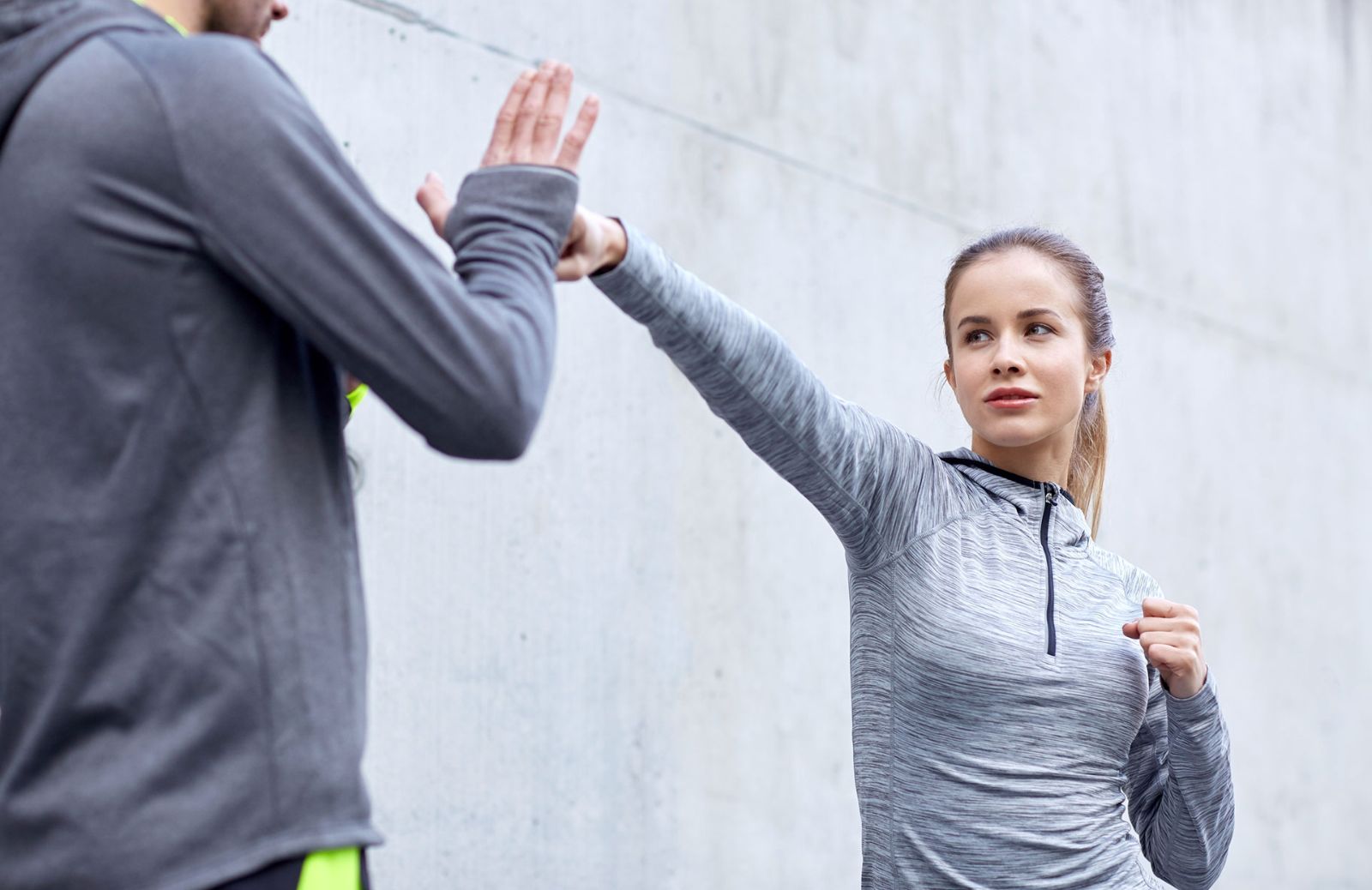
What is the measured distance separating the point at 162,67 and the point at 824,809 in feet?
9.68

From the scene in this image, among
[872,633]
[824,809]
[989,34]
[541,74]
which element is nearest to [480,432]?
[541,74]

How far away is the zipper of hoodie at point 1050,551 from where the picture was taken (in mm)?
1823

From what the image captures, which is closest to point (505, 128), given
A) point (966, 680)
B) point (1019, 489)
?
point (966, 680)

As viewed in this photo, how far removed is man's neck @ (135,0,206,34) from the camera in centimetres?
115

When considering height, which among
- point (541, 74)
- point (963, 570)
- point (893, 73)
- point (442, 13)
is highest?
point (893, 73)

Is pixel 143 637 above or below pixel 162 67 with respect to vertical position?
below

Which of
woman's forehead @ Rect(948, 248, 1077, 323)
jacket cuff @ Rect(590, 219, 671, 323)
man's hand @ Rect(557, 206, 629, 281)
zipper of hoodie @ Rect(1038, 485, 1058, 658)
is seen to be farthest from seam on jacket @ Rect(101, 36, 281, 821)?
woman's forehead @ Rect(948, 248, 1077, 323)

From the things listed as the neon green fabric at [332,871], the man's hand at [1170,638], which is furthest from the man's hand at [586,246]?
the man's hand at [1170,638]

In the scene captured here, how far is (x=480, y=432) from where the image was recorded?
1.04m

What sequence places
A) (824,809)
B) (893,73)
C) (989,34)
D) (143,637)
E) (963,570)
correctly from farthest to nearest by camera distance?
(989,34)
(893,73)
(824,809)
(963,570)
(143,637)

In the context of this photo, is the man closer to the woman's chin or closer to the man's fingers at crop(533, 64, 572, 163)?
the man's fingers at crop(533, 64, 572, 163)

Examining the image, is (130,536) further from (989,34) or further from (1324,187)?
(1324,187)

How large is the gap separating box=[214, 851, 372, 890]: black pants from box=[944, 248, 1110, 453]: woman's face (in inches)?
Answer: 46.6

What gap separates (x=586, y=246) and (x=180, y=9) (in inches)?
15.9
